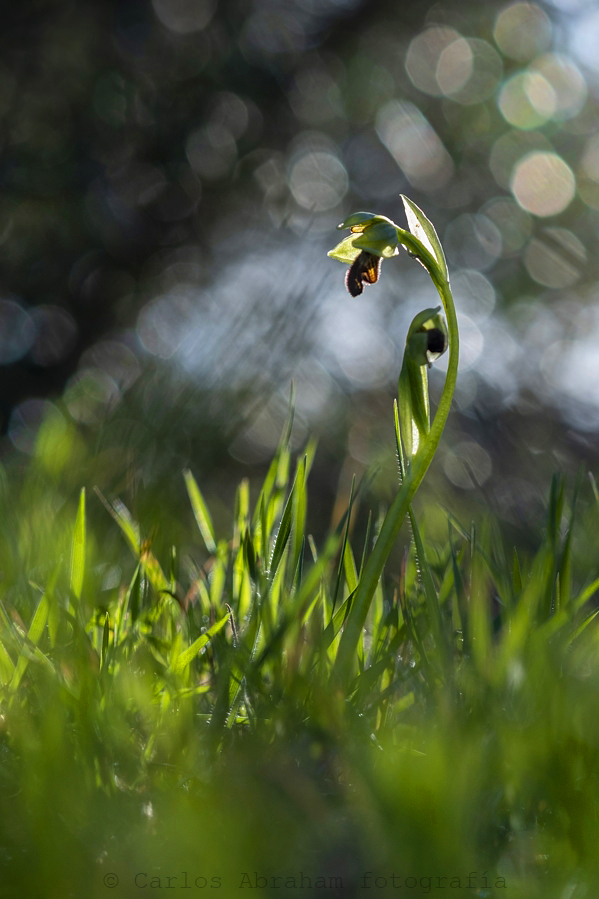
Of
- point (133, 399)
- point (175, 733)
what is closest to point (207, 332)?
point (133, 399)

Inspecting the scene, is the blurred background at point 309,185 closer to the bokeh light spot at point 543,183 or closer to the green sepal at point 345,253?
the bokeh light spot at point 543,183

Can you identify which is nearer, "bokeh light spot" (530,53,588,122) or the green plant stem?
the green plant stem

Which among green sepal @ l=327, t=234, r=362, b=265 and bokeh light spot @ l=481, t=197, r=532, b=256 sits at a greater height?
bokeh light spot @ l=481, t=197, r=532, b=256

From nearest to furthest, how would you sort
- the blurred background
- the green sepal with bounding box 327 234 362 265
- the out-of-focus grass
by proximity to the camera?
the out-of-focus grass < the green sepal with bounding box 327 234 362 265 < the blurred background

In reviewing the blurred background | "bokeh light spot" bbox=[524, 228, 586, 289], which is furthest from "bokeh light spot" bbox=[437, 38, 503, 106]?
"bokeh light spot" bbox=[524, 228, 586, 289]

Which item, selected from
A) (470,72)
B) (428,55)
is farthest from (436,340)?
(470,72)

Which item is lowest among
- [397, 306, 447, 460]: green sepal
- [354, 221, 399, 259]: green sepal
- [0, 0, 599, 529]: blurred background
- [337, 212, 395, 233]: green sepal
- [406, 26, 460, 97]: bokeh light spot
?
[397, 306, 447, 460]: green sepal

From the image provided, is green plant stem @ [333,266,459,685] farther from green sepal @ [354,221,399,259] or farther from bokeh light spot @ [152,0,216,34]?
bokeh light spot @ [152,0,216,34]
